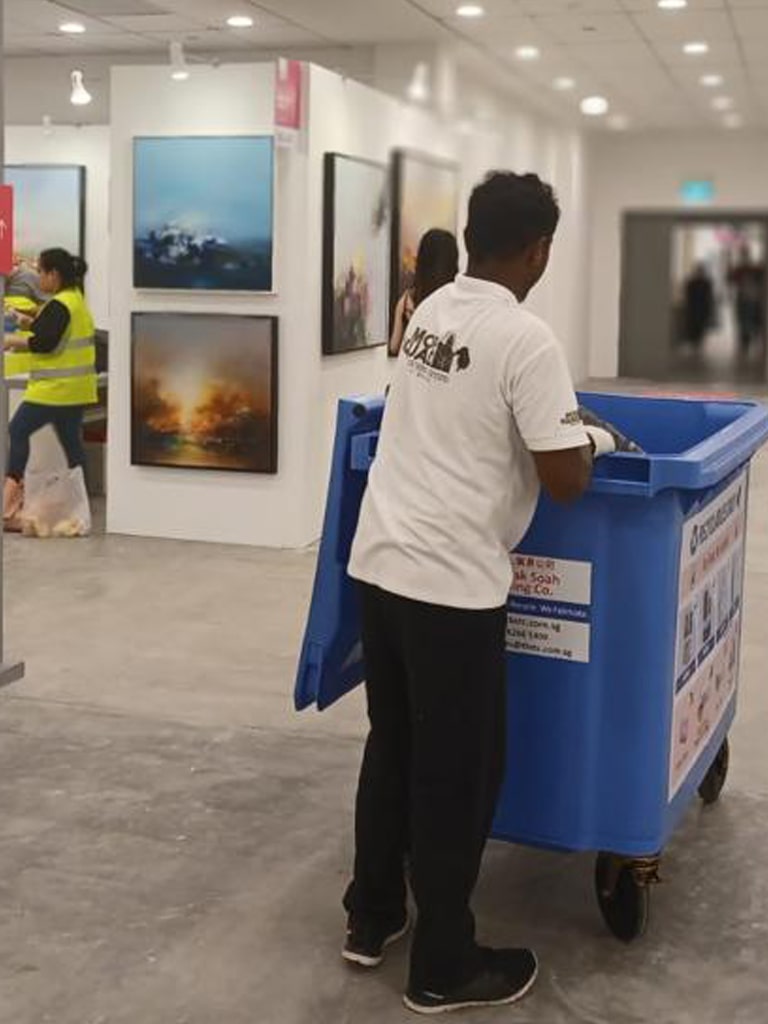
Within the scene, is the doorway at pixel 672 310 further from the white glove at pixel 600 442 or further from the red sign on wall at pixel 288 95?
the white glove at pixel 600 442

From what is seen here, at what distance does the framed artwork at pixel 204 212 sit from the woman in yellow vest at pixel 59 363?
0.44m

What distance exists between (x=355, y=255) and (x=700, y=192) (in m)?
10.9

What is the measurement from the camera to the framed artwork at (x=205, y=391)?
23.8 ft

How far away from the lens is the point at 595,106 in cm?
1446

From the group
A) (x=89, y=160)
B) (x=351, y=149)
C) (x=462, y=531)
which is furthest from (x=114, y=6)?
(x=462, y=531)

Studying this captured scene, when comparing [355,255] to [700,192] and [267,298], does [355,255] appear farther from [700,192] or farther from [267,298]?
[700,192]

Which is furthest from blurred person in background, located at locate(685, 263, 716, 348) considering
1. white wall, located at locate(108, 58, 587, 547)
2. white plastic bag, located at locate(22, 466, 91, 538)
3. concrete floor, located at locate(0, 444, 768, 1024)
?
concrete floor, located at locate(0, 444, 768, 1024)

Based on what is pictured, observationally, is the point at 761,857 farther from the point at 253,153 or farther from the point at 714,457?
the point at 253,153

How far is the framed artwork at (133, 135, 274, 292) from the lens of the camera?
281 inches

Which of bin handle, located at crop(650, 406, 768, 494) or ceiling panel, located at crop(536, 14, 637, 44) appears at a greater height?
ceiling panel, located at crop(536, 14, 637, 44)

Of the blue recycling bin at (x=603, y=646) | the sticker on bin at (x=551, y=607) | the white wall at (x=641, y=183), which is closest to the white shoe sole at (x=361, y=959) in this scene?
the blue recycling bin at (x=603, y=646)

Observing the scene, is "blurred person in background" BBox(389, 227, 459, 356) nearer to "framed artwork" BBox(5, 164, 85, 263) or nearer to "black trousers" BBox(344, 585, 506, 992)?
"black trousers" BBox(344, 585, 506, 992)

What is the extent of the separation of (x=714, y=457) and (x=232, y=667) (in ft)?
8.44

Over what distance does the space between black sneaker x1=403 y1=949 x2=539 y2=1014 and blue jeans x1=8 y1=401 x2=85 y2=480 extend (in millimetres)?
5202
